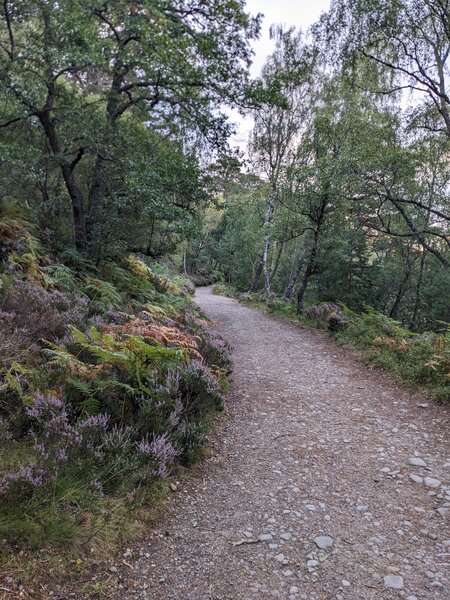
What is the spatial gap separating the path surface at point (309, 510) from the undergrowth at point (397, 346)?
2.14 feet

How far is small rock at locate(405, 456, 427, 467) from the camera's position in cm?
416

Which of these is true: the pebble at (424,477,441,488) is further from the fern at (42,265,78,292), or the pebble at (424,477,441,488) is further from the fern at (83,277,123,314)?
the fern at (42,265,78,292)

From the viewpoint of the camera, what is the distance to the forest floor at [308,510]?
2.51 metres

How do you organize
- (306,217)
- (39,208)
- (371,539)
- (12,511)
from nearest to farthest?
1. (12,511)
2. (371,539)
3. (39,208)
4. (306,217)

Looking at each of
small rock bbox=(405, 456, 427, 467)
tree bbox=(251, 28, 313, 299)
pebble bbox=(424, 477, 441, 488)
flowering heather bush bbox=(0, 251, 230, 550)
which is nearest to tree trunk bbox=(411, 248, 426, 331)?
tree bbox=(251, 28, 313, 299)

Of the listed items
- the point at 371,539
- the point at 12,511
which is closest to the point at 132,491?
the point at 12,511

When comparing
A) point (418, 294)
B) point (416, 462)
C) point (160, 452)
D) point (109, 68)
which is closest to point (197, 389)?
point (160, 452)

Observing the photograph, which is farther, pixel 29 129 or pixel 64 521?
pixel 29 129

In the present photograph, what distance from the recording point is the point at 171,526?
3.00m

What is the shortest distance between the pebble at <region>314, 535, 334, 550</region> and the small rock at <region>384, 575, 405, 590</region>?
438 mm

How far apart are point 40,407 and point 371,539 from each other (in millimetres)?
3062

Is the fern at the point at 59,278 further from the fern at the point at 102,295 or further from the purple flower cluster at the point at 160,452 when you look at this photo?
the purple flower cluster at the point at 160,452

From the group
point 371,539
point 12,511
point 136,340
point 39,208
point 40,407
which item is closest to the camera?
point 12,511

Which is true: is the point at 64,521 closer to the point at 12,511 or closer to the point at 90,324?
the point at 12,511
